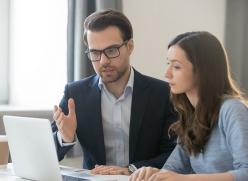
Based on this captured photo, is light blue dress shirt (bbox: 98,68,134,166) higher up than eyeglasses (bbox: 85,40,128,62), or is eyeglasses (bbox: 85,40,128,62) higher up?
eyeglasses (bbox: 85,40,128,62)

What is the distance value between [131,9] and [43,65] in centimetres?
70

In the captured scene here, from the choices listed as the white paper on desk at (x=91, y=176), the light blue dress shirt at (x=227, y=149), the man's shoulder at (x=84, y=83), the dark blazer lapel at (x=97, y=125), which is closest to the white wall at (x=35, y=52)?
the man's shoulder at (x=84, y=83)

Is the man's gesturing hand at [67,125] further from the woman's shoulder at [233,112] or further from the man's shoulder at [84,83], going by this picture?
the woman's shoulder at [233,112]

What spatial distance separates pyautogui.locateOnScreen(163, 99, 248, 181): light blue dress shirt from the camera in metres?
1.39

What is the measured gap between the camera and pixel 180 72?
1.60 meters

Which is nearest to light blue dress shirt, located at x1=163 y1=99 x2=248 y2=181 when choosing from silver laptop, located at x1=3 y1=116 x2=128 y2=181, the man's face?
silver laptop, located at x1=3 y1=116 x2=128 y2=181

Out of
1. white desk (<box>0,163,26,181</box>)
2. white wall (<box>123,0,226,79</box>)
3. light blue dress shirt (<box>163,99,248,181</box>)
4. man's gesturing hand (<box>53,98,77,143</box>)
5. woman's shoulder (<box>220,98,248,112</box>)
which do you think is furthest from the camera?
white wall (<box>123,0,226,79</box>)

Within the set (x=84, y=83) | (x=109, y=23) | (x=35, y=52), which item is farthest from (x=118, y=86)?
(x=35, y=52)

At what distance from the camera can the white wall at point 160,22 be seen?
310cm

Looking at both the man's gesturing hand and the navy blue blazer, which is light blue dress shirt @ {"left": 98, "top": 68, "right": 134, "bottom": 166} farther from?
the man's gesturing hand

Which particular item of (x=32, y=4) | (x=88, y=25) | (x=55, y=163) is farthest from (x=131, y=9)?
(x=55, y=163)

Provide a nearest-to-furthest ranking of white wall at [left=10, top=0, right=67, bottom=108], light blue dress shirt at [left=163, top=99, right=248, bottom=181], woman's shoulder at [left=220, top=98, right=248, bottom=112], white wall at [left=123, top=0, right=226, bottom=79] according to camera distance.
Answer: light blue dress shirt at [left=163, top=99, right=248, bottom=181] < woman's shoulder at [left=220, top=98, right=248, bottom=112] < white wall at [left=10, top=0, right=67, bottom=108] < white wall at [left=123, top=0, right=226, bottom=79]

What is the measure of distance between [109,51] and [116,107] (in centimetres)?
28

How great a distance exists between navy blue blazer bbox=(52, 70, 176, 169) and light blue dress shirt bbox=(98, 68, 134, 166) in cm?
4
